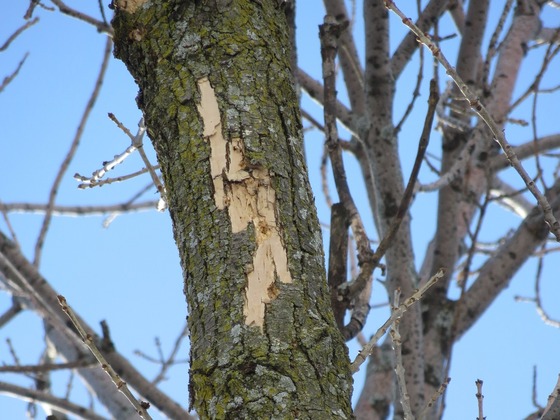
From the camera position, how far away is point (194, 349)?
3.69ft

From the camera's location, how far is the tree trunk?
1.04 metres

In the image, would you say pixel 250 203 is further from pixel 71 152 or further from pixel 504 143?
pixel 71 152

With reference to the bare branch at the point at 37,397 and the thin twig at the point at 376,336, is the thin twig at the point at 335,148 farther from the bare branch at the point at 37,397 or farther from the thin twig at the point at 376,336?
the bare branch at the point at 37,397

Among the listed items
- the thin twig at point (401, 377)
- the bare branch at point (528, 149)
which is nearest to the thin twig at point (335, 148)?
the thin twig at point (401, 377)

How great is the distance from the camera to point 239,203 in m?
1.19

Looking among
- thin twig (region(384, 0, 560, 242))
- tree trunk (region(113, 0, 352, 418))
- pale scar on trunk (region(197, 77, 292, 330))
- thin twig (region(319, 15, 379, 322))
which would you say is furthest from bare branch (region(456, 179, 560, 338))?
pale scar on trunk (region(197, 77, 292, 330))

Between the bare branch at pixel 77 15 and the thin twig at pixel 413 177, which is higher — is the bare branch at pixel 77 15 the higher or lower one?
the higher one

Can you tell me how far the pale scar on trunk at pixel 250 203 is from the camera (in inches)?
44.1

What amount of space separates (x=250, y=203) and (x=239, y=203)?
18 millimetres

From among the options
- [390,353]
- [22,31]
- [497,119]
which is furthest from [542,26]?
[22,31]

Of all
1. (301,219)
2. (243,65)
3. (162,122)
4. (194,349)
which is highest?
(243,65)

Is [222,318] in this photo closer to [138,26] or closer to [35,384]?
[138,26]

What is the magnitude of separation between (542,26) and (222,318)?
3342 millimetres

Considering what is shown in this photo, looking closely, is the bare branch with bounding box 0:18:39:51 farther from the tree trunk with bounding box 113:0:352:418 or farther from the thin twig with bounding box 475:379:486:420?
the thin twig with bounding box 475:379:486:420
